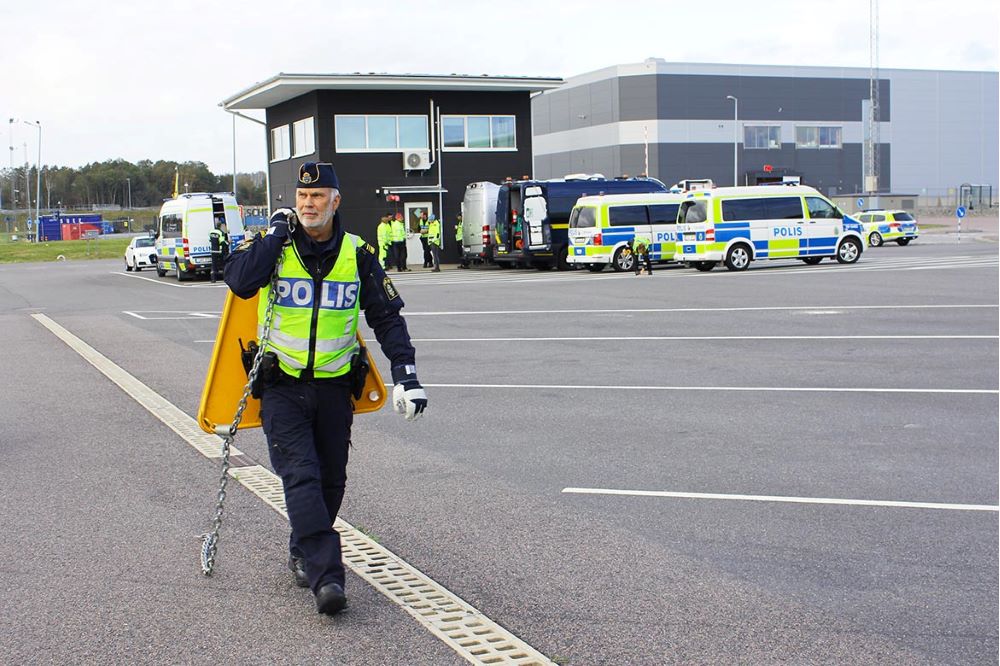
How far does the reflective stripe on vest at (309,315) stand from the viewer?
4.98 metres

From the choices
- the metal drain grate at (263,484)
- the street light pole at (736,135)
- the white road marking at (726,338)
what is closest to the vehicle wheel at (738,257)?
the white road marking at (726,338)

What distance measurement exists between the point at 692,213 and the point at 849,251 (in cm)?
493

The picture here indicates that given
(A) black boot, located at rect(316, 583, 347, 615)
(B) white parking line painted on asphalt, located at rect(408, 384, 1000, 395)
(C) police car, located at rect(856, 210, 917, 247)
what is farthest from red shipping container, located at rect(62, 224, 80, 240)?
(A) black boot, located at rect(316, 583, 347, 615)

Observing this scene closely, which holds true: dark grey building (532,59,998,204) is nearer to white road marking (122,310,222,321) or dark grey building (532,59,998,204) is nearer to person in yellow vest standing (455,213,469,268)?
person in yellow vest standing (455,213,469,268)

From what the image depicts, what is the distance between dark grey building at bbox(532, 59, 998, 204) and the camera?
8675 cm

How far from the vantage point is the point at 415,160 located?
41031mm

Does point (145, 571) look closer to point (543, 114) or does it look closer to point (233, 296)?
point (233, 296)

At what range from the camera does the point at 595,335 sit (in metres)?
15.9

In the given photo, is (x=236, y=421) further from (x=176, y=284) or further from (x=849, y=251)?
(x=849, y=251)

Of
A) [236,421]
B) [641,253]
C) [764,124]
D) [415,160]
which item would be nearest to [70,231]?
[764,124]

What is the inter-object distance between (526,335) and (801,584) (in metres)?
11.0

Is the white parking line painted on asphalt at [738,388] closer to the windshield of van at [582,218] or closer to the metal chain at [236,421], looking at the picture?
the metal chain at [236,421]

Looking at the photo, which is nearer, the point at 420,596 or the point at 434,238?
the point at 420,596

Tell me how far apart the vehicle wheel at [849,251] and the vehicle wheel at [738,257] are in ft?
10.2
